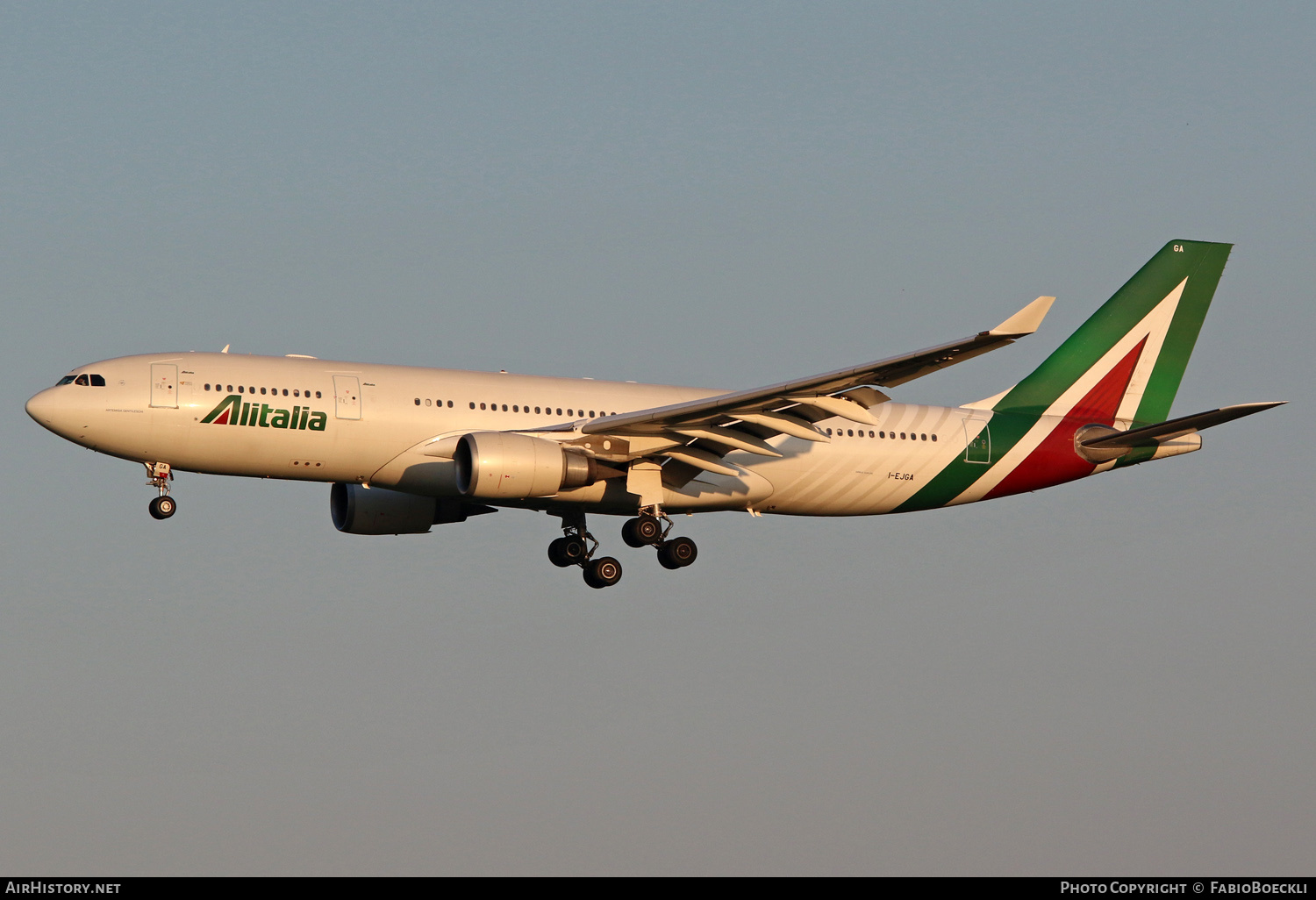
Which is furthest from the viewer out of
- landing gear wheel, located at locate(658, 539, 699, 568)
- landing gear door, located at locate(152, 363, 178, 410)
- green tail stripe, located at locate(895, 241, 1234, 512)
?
green tail stripe, located at locate(895, 241, 1234, 512)

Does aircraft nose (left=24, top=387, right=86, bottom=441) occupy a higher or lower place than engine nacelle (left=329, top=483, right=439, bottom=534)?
higher

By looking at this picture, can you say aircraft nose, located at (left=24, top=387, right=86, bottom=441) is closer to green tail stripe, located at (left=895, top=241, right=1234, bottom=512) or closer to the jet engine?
the jet engine

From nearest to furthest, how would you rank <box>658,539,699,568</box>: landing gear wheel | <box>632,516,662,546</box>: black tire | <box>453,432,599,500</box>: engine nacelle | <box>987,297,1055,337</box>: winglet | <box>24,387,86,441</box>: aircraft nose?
<box>987,297,1055,337</box>: winglet < <box>453,432,599,500</box>: engine nacelle < <box>24,387,86,441</box>: aircraft nose < <box>632,516,662,546</box>: black tire < <box>658,539,699,568</box>: landing gear wheel

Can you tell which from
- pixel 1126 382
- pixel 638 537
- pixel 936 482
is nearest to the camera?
pixel 638 537

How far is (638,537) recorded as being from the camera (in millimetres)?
42906

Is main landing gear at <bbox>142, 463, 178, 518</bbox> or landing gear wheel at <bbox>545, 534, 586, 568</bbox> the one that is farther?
landing gear wheel at <bbox>545, 534, 586, 568</bbox>

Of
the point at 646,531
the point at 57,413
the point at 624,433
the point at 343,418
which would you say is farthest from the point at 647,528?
the point at 57,413

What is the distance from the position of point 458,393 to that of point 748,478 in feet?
25.1

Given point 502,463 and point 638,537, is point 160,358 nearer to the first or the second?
point 502,463

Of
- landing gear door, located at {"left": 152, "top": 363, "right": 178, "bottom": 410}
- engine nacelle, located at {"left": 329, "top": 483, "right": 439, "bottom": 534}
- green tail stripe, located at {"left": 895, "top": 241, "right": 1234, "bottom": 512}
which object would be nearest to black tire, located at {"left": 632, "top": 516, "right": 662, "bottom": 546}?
engine nacelle, located at {"left": 329, "top": 483, "right": 439, "bottom": 534}

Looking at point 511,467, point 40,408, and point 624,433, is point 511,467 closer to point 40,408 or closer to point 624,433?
point 624,433

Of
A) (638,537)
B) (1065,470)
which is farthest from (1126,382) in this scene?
(638,537)

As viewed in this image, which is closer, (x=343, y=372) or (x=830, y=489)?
(x=343, y=372)

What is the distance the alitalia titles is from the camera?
39.6m
